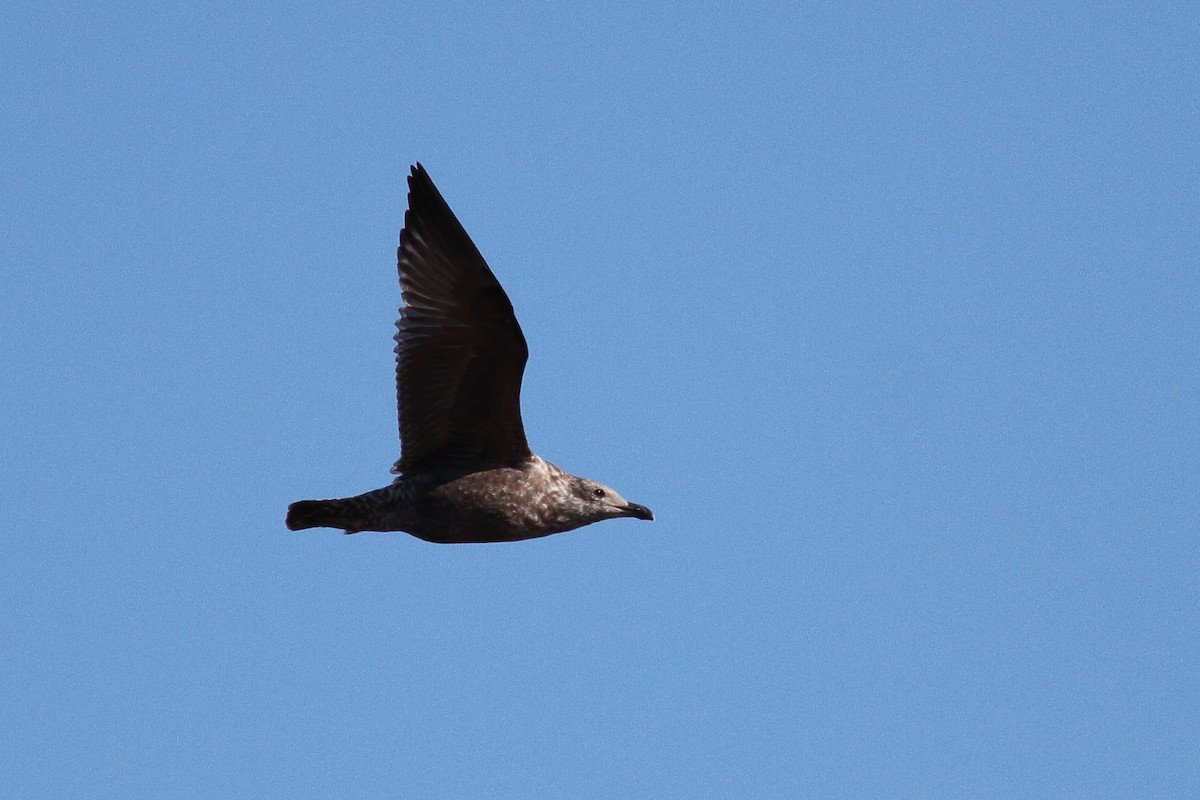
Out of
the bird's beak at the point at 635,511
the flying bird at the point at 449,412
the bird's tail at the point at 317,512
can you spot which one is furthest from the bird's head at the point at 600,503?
the bird's tail at the point at 317,512

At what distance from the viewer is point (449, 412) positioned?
65.3 feet

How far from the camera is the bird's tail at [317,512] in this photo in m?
19.7

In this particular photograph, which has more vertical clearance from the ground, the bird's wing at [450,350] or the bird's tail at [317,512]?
the bird's wing at [450,350]

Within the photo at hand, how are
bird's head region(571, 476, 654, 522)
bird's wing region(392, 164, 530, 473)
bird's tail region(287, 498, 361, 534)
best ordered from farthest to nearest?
bird's head region(571, 476, 654, 522) → bird's tail region(287, 498, 361, 534) → bird's wing region(392, 164, 530, 473)

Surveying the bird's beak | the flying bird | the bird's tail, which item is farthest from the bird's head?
the bird's tail

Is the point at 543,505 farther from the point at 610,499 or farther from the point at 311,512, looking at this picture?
the point at 311,512

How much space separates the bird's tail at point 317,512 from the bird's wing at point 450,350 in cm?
74

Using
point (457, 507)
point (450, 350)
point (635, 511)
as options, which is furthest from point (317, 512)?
point (635, 511)

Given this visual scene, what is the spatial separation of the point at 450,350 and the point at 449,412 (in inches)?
25.5

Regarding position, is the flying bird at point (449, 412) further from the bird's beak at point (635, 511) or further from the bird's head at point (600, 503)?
the bird's beak at point (635, 511)

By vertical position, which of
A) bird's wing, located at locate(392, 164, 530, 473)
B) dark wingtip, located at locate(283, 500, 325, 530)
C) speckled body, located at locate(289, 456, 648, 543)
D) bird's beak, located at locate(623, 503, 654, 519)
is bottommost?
dark wingtip, located at locate(283, 500, 325, 530)

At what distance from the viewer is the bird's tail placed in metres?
19.7

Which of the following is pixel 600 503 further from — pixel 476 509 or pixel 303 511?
pixel 303 511

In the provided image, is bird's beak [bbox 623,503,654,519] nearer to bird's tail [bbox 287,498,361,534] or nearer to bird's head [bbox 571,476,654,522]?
bird's head [bbox 571,476,654,522]
